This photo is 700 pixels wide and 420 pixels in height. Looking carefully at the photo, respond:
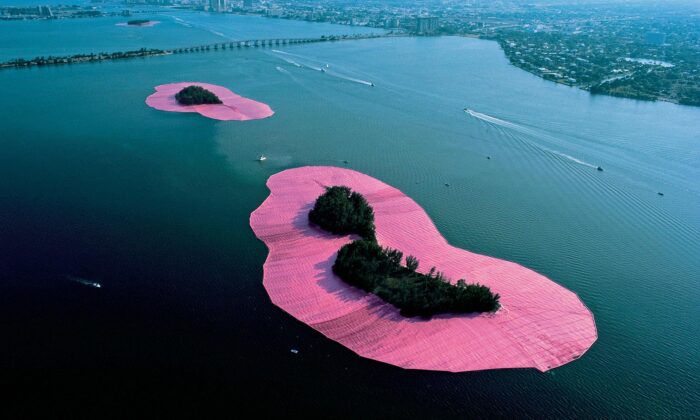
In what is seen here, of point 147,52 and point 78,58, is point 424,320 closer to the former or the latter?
point 78,58

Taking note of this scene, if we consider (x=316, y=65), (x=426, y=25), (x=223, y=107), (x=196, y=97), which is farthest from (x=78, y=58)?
(x=426, y=25)

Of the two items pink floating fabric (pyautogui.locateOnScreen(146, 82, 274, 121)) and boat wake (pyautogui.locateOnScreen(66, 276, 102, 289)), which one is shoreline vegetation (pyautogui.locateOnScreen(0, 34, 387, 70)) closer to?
pink floating fabric (pyautogui.locateOnScreen(146, 82, 274, 121))

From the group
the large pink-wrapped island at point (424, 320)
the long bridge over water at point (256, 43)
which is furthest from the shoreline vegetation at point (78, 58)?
the large pink-wrapped island at point (424, 320)

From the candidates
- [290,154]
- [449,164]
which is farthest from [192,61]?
[449,164]

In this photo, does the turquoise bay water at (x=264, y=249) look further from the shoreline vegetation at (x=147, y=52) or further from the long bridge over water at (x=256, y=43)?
the long bridge over water at (x=256, y=43)

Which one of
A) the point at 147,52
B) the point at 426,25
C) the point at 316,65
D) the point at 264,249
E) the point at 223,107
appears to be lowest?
the point at 264,249

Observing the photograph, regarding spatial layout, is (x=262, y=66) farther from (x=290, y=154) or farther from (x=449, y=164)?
(x=449, y=164)

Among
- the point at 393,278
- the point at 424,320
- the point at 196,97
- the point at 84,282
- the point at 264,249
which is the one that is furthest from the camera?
the point at 196,97
